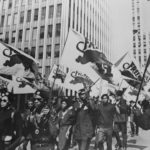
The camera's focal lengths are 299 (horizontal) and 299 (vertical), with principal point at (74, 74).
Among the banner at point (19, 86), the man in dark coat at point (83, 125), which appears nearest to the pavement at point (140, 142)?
the man in dark coat at point (83, 125)

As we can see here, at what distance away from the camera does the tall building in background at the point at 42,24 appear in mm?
40322

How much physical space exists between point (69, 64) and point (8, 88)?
6.37ft

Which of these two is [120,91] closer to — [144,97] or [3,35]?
[144,97]

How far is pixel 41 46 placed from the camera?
41.2 m

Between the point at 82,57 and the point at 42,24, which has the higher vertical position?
the point at 42,24

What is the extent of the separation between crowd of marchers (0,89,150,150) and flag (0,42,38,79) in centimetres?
72

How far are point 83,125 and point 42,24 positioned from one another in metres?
35.6

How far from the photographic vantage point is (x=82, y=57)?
9102 mm

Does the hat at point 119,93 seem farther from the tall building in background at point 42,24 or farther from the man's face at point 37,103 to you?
the tall building in background at point 42,24

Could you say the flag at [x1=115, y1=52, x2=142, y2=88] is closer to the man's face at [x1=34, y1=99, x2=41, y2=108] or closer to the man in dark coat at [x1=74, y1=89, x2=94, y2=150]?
the man in dark coat at [x1=74, y1=89, x2=94, y2=150]

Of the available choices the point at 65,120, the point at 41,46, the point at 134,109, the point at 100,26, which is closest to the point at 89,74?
the point at 65,120

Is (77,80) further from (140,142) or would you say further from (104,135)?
(140,142)

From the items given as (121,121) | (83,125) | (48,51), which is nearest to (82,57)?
(83,125)

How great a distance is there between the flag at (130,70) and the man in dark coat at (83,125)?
2795 millimetres
